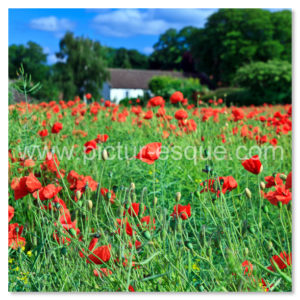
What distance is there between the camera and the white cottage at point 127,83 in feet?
8.30

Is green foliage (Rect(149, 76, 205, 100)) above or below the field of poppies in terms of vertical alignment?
above

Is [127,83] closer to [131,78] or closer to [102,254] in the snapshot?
[131,78]

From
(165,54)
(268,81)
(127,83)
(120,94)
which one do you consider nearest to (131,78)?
(127,83)

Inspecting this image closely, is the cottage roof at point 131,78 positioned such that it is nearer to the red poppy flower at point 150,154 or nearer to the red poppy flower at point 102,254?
the red poppy flower at point 150,154

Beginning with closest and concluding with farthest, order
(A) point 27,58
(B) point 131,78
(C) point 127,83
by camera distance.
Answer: (A) point 27,58
(C) point 127,83
(B) point 131,78

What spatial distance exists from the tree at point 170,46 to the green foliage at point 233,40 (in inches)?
3.0

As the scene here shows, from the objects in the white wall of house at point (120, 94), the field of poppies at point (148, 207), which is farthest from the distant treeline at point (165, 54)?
the field of poppies at point (148, 207)

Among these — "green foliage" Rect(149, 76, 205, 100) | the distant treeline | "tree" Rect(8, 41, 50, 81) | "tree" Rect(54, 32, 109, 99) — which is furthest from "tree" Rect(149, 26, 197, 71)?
"tree" Rect(8, 41, 50, 81)

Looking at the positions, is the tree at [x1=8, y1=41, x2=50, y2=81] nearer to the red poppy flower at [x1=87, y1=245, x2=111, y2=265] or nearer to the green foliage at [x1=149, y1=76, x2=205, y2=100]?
the green foliage at [x1=149, y1=76, x2=205, y2=100]

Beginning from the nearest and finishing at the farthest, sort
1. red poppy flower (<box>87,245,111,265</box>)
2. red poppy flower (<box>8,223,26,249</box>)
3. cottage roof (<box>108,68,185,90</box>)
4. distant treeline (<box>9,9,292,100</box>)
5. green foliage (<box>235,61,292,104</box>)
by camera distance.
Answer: red poppy flower (<box>87,245,111,265</box>)
red poppy flower (<box>8,223,26,249</box>)
distant treeline (<box>9,9,292,100</box>)
cottage roof (<box>108,68,185,90</box>)
green foliage (<box>235,61,292,104</box>)

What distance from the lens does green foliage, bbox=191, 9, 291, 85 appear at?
9.81 ft

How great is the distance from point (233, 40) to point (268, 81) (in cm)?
316

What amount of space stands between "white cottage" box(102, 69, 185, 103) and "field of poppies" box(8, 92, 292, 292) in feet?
0.54

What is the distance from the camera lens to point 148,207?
1554mm
